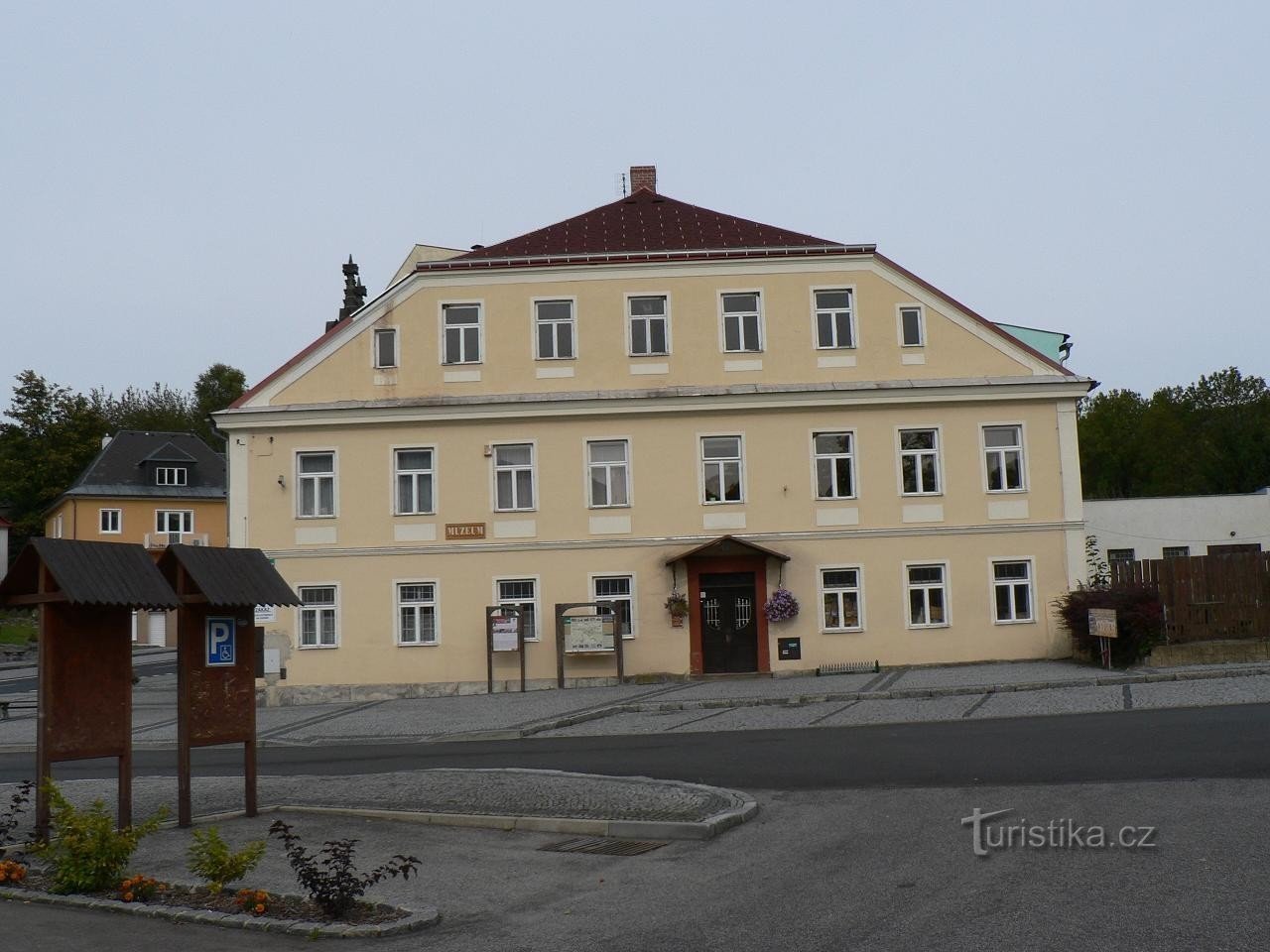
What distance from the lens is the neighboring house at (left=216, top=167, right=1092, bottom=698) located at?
100 feet

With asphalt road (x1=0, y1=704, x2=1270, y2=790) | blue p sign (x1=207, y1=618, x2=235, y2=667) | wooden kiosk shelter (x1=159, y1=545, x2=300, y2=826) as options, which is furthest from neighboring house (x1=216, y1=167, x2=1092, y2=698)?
blue p sign (x1=207, y1=618, x2=235, y2=667)

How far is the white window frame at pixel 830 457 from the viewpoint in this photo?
30.9m

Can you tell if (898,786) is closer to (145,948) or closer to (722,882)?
(722,882)

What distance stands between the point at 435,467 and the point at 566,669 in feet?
18.6

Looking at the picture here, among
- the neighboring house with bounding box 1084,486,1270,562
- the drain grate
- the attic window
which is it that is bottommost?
the drain grate

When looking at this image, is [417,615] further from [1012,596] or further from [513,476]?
[1012,596]

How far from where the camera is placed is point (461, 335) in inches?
1241

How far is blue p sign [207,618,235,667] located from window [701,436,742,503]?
18322 millimetres

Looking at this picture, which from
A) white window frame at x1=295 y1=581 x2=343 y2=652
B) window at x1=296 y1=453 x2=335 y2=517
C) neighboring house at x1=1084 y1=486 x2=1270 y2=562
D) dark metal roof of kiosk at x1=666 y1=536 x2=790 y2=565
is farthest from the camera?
neighboring house at x1=1084 y1=486 x2=1270 y2=562

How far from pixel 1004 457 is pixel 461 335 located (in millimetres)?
13224

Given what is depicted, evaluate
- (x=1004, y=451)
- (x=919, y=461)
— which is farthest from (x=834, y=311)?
(x=1004, y=451)

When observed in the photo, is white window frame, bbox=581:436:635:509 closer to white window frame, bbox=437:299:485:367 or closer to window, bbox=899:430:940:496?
white window frame, bbox=437:299:485:367

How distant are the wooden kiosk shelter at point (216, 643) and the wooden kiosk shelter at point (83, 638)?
0.66m

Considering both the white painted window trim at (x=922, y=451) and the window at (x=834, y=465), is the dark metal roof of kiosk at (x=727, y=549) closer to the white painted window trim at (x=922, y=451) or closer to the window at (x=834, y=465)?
the window at (x=834, y=465)
